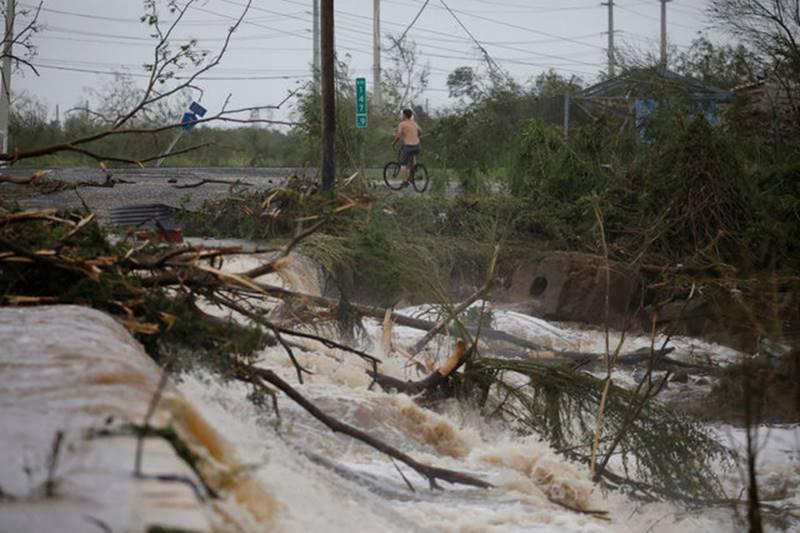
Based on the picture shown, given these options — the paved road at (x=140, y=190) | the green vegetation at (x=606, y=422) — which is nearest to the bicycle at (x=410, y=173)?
A: the paved road at (x=140, y=190)

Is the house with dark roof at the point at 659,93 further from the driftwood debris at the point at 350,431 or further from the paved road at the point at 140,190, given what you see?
the driftwood debris at the point at 350,431

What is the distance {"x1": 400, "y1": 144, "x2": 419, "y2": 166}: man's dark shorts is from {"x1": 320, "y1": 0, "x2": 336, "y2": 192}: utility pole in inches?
229

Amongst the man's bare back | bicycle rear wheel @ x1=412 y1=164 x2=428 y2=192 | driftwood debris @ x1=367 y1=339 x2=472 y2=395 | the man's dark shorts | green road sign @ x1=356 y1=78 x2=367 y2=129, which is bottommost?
driftwood debris @ x1=367 y1=339 x2=472 y2=395

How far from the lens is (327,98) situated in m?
16.5

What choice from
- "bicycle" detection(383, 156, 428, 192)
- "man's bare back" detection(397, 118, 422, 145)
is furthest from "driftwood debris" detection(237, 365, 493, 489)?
"man's bare back" detection(397, 118, 422, 145)

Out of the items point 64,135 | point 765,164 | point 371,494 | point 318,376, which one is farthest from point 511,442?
point 64,135

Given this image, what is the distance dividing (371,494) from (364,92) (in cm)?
1622

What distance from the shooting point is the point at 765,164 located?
16641 mm

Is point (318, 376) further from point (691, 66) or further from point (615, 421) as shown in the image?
point (691, 66)

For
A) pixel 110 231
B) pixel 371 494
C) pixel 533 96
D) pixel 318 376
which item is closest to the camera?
pixel 371 494

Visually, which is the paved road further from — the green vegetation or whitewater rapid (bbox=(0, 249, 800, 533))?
whitewater rapid (bbox=(0, 249, 800, 533))

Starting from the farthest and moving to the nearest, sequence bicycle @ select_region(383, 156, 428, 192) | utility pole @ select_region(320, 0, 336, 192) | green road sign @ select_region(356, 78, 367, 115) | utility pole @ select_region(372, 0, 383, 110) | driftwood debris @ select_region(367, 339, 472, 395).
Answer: utility pole @ select_region(372, 0, 383, 110) → bicycle @ select_region(383, 156, 428, 192) → green road sign @ select_region(356, 78, 367, 115) → utility pole @ select_region(320, 0, 336, 192) → driftwood debris @ select_region(367, 339, 472, 395)

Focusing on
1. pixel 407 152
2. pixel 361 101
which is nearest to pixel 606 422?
pixel 361 101

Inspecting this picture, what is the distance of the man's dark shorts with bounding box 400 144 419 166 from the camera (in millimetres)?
22438
